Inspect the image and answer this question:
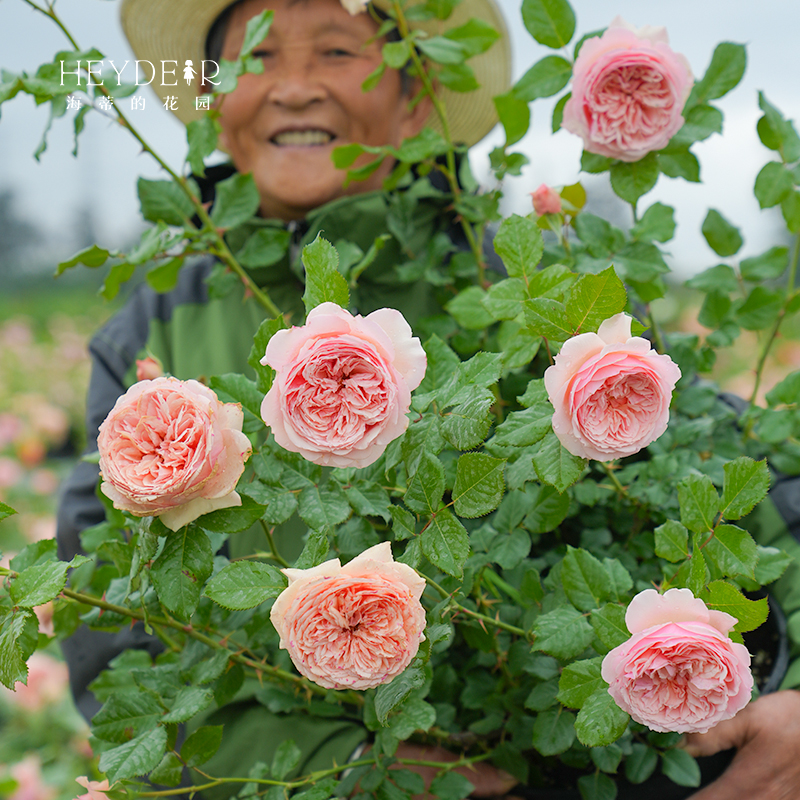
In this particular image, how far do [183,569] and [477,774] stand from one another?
575 millimetres

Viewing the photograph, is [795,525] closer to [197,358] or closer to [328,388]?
[328,388]

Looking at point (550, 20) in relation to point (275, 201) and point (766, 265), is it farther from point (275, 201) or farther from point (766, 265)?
point (275, 201)

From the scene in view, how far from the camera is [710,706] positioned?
1.97 ft

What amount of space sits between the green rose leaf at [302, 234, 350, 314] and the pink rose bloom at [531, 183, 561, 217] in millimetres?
357

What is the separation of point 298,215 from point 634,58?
2.91 ft

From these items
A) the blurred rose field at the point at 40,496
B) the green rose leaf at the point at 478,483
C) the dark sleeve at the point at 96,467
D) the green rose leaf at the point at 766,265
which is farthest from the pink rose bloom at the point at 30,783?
the green rose leaf at the point at 766,265

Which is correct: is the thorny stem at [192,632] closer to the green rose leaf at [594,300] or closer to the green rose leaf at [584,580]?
the green rose leaf at [584,580]

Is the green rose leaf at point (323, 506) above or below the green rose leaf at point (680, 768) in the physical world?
above

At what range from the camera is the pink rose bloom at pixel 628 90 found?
0.77m

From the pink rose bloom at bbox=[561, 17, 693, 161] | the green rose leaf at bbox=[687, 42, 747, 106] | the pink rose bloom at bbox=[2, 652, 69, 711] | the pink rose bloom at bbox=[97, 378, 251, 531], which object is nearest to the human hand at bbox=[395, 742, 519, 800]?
the pink rose bloom at bbox=[97, 378, 251, 531]

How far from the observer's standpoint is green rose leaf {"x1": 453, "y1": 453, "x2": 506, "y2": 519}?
59cm

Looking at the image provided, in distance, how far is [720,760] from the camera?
0.95 metres

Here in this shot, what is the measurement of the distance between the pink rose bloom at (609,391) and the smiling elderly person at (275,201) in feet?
2.26

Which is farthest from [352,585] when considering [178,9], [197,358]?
[178,9]
